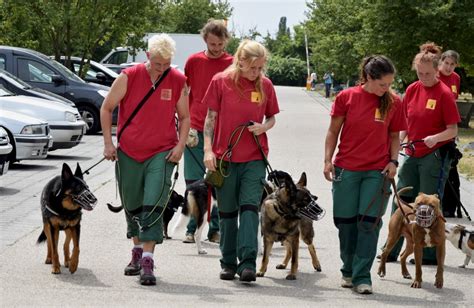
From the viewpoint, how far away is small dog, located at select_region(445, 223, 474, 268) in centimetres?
934

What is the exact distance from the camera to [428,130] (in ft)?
30.9

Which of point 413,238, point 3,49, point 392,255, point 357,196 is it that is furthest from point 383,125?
point 3,49

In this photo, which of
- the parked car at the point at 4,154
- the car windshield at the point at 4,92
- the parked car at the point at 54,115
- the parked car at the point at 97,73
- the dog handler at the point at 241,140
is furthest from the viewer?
the parked car at the point at 97,73

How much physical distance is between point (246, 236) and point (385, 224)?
420 cm

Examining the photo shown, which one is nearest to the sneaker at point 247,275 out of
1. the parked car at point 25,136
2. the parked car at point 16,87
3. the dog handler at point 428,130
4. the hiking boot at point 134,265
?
the hiking boot at point 134,265

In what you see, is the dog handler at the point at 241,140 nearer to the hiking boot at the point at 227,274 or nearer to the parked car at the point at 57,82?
the hiking boot at the point at 227,274

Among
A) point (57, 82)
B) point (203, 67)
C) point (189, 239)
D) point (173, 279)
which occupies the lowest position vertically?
point (189, 239)

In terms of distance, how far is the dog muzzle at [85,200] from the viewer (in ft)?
26.9

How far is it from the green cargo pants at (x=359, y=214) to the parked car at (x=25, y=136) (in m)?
→ 8.52

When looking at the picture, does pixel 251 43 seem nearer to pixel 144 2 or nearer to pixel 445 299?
pixel 445 299

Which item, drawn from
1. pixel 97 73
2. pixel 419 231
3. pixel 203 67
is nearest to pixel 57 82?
pixel 97 73

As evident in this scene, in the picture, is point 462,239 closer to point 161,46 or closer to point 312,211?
point 312,211

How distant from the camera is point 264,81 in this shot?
8195 mm

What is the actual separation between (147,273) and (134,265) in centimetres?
40
